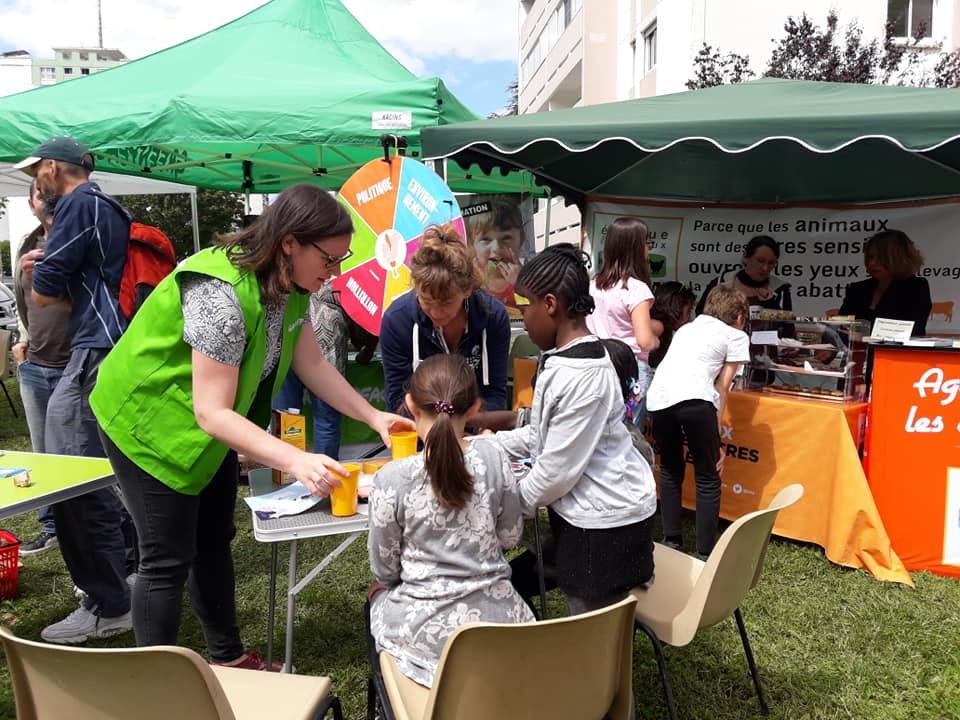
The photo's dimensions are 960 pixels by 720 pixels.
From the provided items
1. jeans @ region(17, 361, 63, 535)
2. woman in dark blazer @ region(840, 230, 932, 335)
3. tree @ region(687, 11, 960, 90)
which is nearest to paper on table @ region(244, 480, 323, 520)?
jeans @ region(17, 361, 63, 535)

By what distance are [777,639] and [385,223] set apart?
2554mm

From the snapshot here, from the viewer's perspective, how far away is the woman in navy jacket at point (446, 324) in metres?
2.58

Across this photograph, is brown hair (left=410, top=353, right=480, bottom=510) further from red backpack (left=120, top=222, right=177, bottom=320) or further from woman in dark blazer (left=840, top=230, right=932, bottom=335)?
woman in dark blazer (left=840, top=230, right=932, bottom=335)

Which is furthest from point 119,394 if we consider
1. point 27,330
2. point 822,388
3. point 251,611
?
point 822,388

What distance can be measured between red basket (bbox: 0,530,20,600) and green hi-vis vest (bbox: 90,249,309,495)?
5.90ft

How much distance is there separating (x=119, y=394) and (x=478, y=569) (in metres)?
1.02

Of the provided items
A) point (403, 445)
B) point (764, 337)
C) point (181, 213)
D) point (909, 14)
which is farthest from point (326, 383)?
point (181, 213)

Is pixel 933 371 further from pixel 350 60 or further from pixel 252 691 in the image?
pixel 350 60

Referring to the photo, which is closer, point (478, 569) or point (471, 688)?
point (471, 688)

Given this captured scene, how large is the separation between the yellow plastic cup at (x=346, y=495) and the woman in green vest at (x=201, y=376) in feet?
0.29

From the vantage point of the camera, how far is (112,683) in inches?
47.9

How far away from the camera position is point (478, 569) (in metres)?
1.65

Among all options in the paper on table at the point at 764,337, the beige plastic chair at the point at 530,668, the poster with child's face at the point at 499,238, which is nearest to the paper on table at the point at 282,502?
the beige plastic chair at the point at 530,668

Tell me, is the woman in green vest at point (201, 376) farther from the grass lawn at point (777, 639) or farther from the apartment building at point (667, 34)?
the apartment building at point (667, 34)
